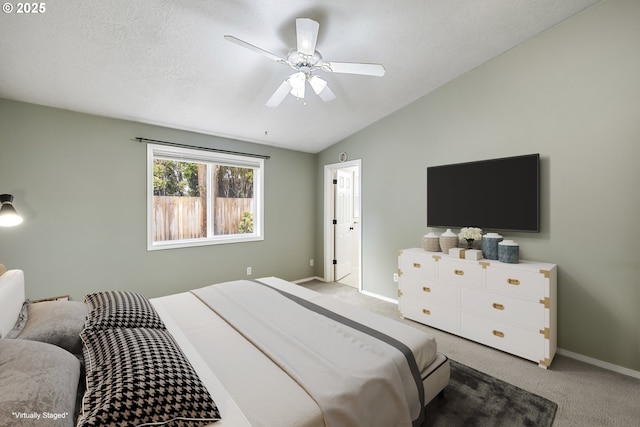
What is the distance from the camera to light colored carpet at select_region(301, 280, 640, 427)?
1699 mm

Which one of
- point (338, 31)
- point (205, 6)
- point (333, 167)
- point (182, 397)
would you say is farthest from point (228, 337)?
point (333, 167)

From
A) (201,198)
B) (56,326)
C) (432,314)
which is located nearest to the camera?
(56,326)

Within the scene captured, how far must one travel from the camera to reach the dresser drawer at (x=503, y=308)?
225 centimetres

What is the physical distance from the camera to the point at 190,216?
146 inches

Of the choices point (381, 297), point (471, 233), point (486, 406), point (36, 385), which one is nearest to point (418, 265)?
point (471, 233)

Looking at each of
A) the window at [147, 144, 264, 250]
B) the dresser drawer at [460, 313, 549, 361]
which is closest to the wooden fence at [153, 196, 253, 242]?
the window at [147, 144, 264, 250]

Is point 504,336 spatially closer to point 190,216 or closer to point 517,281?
point 517,281

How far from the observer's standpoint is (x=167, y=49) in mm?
2143

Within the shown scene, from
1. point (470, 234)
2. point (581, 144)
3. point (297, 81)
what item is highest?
point (297, 81)

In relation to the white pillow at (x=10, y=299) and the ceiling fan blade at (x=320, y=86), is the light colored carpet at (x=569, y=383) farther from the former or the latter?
the white pillow at (x=10, y=299)

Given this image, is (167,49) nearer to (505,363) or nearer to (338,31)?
(338,31)

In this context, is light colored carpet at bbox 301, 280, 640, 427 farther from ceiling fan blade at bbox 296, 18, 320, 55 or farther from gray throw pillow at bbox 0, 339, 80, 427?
ceiling fan blade at bbox 296, 18, 320, 55

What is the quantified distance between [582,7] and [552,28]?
0.21 meters

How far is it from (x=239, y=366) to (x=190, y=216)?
113 inches
